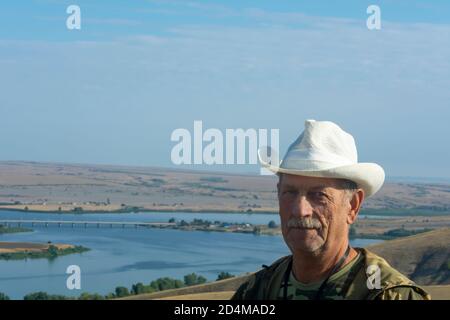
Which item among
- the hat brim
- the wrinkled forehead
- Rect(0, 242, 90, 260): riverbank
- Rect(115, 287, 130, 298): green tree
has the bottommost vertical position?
Rect(115, 287, 130, 298): green tree

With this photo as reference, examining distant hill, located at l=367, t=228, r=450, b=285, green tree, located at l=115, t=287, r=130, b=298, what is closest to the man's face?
green tree, located at l=115, t=287, r=130, b=298

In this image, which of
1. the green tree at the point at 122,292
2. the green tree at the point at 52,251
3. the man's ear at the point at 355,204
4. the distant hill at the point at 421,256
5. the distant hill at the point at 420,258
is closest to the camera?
the man's ear at the point at 355,204

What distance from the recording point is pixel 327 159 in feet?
18.5

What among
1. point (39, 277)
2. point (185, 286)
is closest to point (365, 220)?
point (185, 286)

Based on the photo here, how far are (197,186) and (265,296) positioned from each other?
8535cm

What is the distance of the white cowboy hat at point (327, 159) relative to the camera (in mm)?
5602

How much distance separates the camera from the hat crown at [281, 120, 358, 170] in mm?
5629

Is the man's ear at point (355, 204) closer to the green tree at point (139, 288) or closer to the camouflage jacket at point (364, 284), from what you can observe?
the camouflage jacket at point (364, 284)

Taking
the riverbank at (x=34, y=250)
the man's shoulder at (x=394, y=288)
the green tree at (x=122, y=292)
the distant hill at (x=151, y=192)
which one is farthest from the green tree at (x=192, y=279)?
the man's shoulder at (x=394, y=288)

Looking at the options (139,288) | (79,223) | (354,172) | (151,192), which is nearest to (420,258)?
(139,288)

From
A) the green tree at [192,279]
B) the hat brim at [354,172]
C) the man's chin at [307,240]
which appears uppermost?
the hat brim at [354,172]

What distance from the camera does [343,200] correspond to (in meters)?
5.67

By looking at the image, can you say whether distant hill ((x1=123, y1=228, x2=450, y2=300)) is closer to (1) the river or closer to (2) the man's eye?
(1) the river

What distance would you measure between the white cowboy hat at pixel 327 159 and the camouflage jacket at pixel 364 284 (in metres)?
0.44
